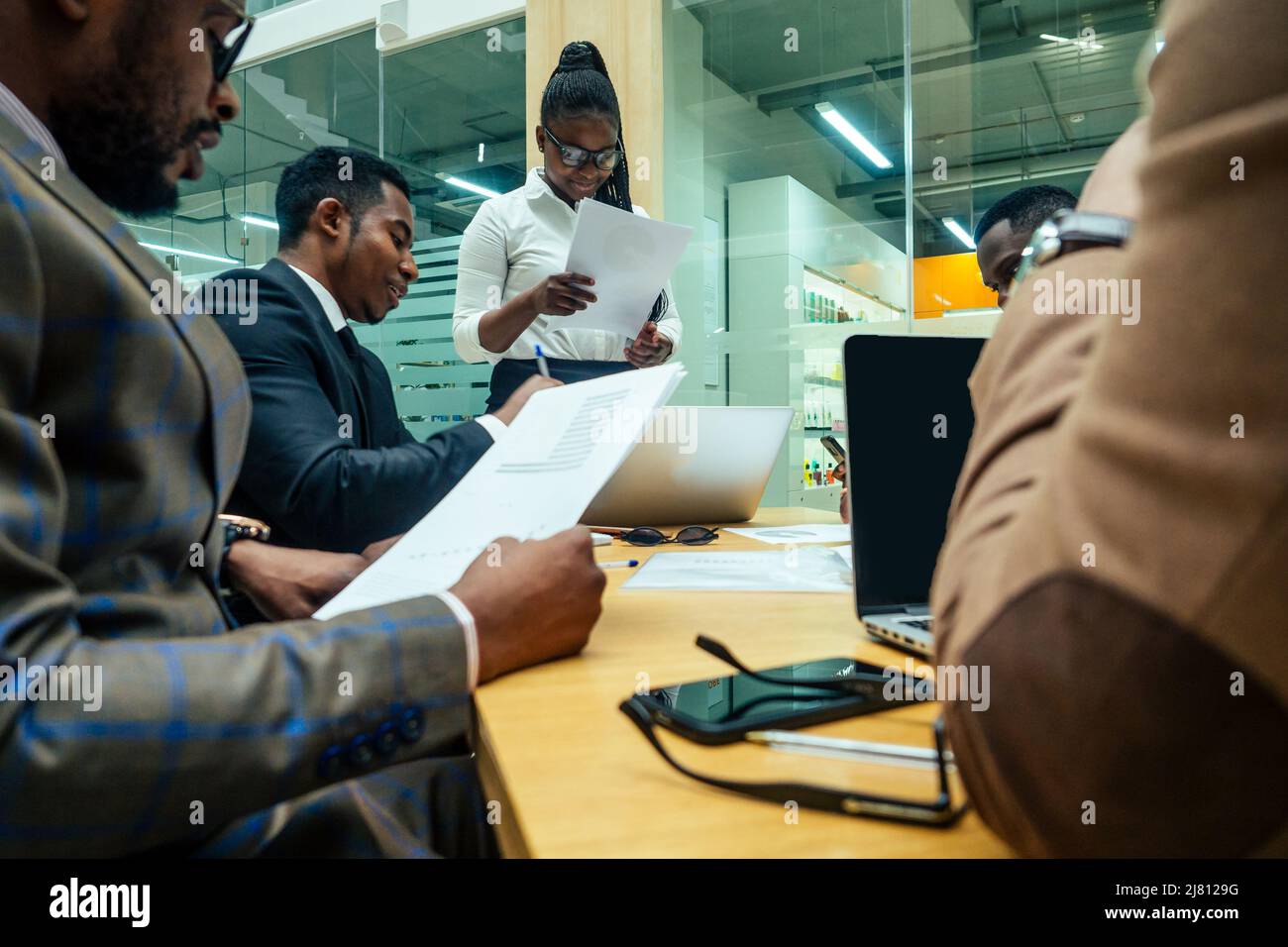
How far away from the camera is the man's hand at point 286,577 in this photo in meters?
0.83

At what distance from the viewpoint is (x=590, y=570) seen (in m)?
0.66

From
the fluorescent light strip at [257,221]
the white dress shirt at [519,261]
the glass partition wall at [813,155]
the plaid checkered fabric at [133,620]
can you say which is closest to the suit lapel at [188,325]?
the plaid checkered fabric at [133,620]

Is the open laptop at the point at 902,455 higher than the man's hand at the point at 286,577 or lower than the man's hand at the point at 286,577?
higher

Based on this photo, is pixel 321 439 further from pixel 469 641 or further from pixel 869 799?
pixel 869 799

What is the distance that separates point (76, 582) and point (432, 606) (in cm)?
21

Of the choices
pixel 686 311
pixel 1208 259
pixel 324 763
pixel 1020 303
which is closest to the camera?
pixel 1208 259

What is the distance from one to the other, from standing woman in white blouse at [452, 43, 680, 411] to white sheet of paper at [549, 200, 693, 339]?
5.5 inches

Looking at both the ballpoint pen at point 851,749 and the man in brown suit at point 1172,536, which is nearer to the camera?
the man in brown suit at point 1172,536

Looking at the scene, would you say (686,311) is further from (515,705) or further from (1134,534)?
(1134,534)

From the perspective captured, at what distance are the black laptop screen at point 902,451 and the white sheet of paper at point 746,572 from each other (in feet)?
0.37

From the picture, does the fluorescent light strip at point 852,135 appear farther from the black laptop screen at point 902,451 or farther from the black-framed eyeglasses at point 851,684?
the black-framed eyeglasses at point 851,684

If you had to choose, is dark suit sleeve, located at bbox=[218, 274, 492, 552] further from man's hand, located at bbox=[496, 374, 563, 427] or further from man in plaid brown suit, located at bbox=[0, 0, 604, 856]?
man in plaid brown suit, located at bbox=[0, 0, 604, 856]
